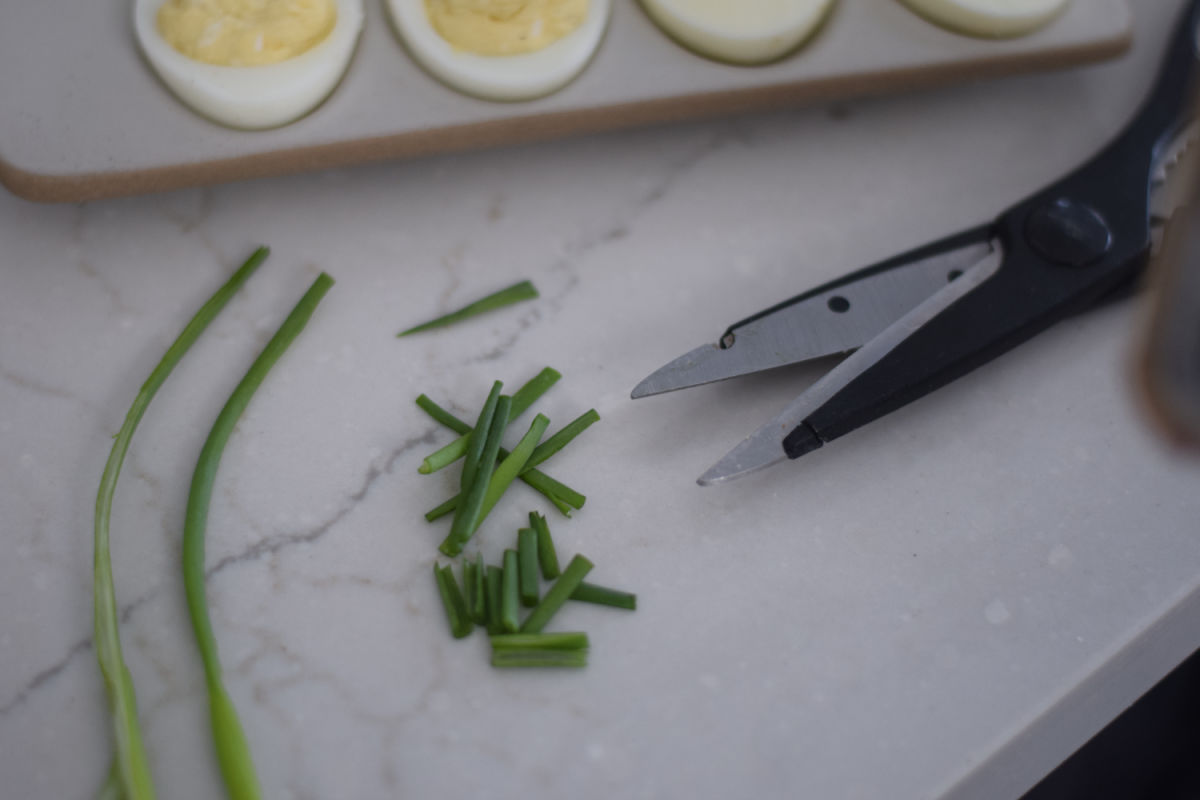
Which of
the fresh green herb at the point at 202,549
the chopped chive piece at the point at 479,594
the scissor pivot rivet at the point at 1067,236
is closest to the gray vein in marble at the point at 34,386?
the fresh green herb at the point at 202,549

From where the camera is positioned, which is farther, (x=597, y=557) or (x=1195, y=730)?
(x=1195, y=730)

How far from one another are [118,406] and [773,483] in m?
0.55

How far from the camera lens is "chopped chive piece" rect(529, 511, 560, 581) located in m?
0.75

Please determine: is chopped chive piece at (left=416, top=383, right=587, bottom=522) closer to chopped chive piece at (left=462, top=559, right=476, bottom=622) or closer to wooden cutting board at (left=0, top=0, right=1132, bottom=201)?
chopped chive piece at (left=462, top=559, right=476, bottom=622)

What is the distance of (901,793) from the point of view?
678 millimetres

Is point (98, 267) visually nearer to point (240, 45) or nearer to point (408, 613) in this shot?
point (240, 45)

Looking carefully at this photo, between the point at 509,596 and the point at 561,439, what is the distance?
15cm

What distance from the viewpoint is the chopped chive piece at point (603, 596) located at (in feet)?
2.42

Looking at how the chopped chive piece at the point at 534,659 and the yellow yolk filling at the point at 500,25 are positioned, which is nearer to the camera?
the chopped chive piece at the point at 534,659

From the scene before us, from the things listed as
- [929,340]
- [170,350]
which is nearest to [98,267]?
[170,350]

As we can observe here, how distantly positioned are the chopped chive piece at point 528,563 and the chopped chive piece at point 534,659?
4 cm

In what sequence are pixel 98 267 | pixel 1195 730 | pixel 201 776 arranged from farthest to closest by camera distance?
pixel 1195 730, pixel 98 267, pixel 201 776

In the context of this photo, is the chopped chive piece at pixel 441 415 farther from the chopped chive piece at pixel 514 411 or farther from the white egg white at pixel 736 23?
the white egg white at pixel 736 23

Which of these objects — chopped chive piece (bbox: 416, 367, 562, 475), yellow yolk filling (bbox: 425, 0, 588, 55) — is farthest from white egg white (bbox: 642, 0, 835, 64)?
chopped chive piece (bbox: 416, 367, 562, 475)
